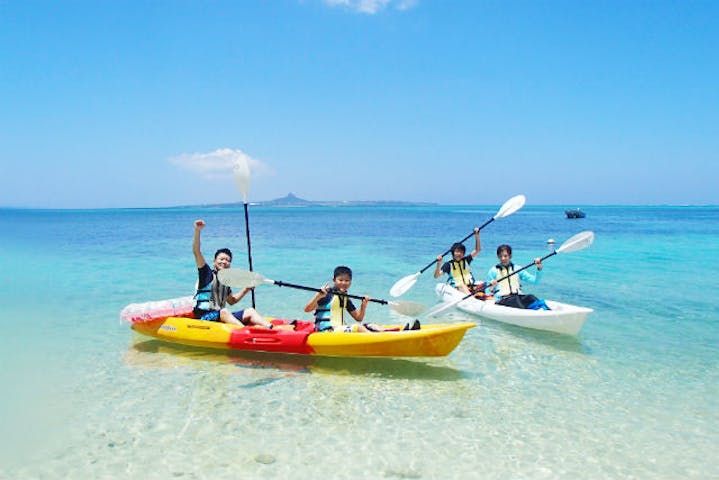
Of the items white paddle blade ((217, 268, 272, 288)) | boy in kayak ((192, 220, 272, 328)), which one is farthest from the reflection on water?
white paddle blade ((217, 268, 272, 288))

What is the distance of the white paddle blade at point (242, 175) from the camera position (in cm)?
783

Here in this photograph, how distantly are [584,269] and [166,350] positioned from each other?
1255cm

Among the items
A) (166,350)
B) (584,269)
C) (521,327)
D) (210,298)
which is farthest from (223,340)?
(584,269)

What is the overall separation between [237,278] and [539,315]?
13.8 ft

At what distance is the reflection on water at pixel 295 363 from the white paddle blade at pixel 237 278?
3.09 ft

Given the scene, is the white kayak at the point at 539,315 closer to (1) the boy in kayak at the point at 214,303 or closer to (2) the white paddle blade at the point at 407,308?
(2) the white paddle blade at the point at 407,308

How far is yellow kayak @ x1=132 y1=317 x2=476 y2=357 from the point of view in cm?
564

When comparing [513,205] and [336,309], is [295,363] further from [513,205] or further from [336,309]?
[513,205]

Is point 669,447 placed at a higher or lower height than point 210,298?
lower

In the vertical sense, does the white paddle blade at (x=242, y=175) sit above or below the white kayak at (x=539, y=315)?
above

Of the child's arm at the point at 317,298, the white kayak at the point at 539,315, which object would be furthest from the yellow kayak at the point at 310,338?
the white kayak at the point at 539,315

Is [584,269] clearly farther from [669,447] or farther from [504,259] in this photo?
[669,447]

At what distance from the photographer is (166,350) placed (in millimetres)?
6746

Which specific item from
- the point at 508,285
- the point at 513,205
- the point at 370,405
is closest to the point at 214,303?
the point at 370,405
